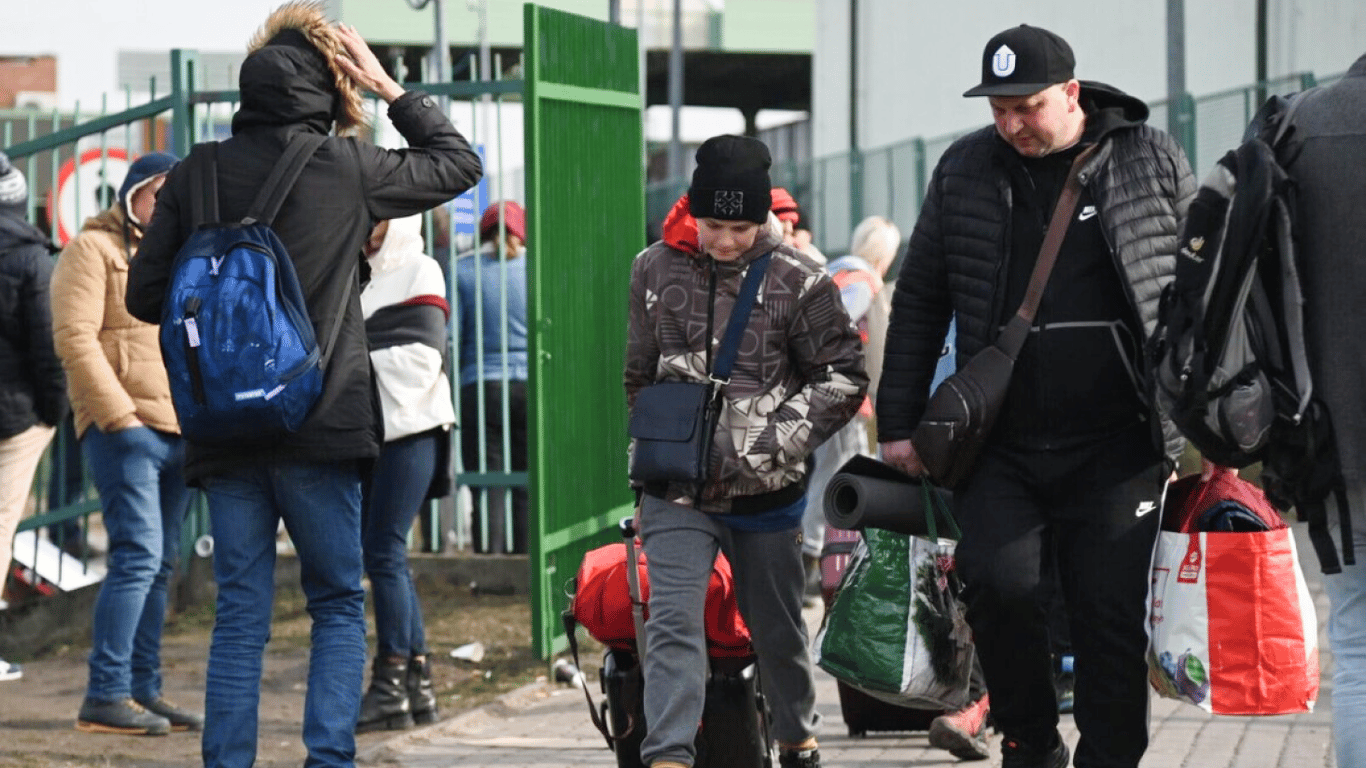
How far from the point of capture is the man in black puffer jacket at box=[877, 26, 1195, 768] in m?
5.02

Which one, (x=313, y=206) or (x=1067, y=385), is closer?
(x=1067, y=385)

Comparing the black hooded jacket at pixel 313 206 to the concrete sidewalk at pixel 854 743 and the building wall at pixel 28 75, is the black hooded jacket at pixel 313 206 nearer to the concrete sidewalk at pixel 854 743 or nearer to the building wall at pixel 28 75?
the concrete sidewalk at pixel 854 743

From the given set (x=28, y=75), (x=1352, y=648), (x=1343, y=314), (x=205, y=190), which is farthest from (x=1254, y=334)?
(x=28, y=75)

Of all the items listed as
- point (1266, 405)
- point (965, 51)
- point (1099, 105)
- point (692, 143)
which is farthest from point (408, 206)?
point (692, 143)

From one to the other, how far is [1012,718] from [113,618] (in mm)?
3379

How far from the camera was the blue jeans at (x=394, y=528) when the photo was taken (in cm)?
735

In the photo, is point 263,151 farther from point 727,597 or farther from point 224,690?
point 727,597

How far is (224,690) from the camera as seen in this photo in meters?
5.46

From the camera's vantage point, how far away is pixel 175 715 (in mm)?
7457

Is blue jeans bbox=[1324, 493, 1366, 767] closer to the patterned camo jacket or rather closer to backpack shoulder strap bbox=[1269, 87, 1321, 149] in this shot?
backpack shoulder strap bbox=[1269, 87, 1321, 149]

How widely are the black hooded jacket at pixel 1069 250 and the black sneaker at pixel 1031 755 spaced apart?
2.40ft

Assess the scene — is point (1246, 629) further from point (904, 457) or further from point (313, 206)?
point (313, 206)

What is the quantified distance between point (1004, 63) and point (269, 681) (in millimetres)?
4587

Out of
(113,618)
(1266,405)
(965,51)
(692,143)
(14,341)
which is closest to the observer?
(1266,405)
